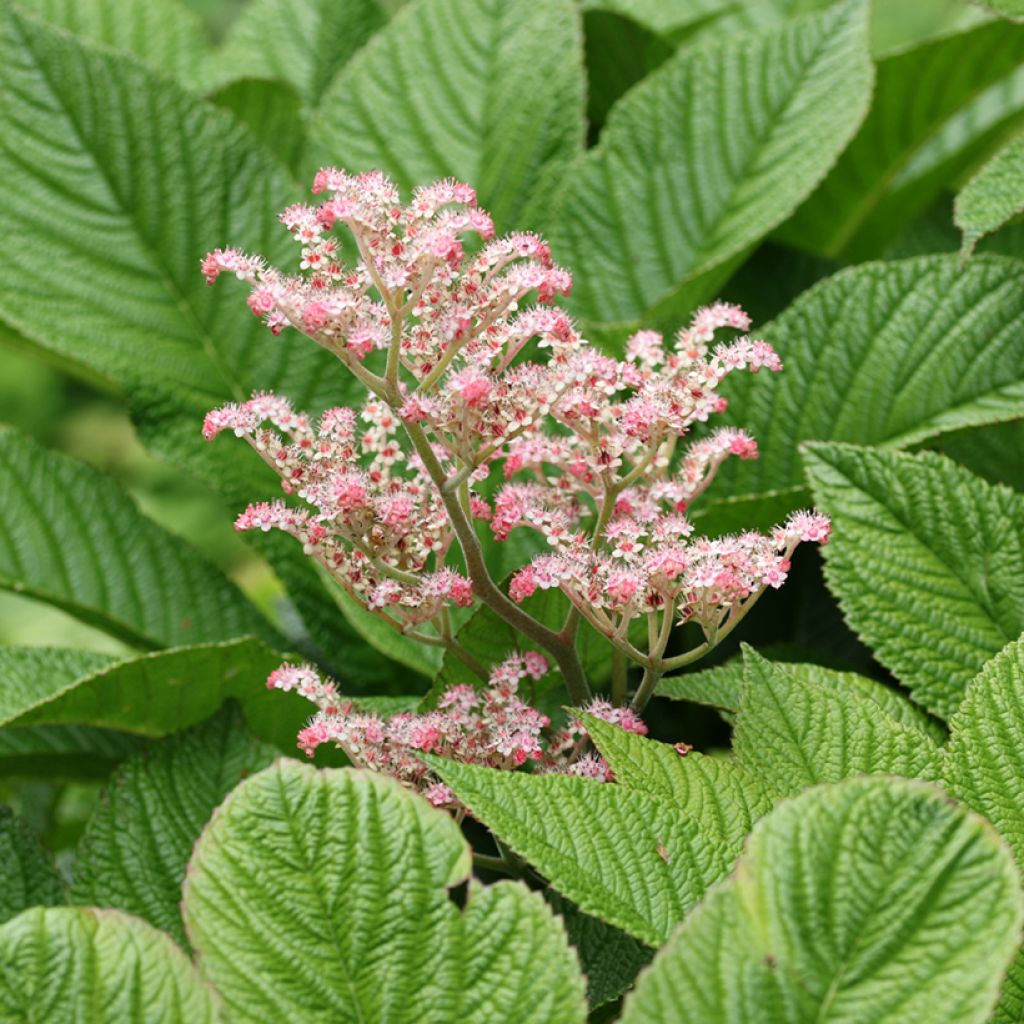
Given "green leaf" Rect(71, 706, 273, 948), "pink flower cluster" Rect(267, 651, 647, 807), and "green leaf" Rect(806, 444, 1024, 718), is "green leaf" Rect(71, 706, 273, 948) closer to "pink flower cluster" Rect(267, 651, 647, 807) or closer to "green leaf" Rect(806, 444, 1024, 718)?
"pink flower cluster" Rect(267, 651, 647, 807)

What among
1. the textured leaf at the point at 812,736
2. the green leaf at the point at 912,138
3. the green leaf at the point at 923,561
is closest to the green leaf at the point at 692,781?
the textured leaf at the point at 812,736

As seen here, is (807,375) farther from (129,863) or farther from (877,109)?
(129,863)

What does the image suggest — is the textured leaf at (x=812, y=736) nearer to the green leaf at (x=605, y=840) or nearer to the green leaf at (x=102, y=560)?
the green leaf at (x=605, y=840)

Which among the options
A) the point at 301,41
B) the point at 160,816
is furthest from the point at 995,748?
the point at 301,41

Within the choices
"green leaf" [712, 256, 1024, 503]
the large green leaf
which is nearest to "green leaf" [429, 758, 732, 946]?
the large green leaf

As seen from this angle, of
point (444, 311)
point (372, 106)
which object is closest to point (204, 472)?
point (372, 106)

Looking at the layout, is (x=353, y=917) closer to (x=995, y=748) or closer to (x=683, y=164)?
(x=995, y=748)
